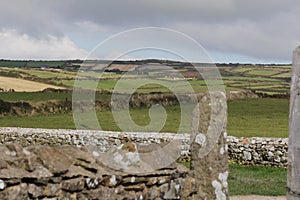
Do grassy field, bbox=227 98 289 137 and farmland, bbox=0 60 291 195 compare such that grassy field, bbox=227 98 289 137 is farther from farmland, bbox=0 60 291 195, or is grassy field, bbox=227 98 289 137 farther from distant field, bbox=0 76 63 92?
distant field, bbox=0 76 63 92

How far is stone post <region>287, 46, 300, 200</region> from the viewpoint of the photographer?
3379mm

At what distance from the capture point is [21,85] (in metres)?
40.2

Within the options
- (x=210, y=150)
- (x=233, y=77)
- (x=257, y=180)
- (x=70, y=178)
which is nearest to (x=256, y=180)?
(x=257, y=180)

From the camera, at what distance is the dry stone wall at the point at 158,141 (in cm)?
1644

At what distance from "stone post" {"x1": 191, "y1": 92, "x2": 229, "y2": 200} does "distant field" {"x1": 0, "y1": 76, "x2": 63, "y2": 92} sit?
32.6m

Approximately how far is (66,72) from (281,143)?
33.2 m

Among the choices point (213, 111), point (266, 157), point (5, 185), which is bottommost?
point (266, 157)

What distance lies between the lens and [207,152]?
22.1ft

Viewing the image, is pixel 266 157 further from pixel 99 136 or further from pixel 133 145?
pixel 133 145

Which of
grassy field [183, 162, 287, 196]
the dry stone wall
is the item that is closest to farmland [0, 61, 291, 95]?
the dry stone wall

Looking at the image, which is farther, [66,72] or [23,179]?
[66,72]

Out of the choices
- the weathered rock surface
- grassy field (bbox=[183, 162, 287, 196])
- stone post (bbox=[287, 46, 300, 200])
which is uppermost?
stone post (bbox=[287, 46, 300, 200])

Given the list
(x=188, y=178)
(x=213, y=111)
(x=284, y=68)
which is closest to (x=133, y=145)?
(x=188, y=178)

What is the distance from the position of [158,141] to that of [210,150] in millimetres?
10872
